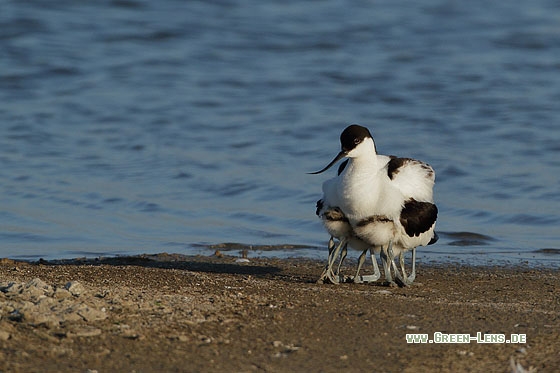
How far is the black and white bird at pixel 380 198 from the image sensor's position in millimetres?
6703

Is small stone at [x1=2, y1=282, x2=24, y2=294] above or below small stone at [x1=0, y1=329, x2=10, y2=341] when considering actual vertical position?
above

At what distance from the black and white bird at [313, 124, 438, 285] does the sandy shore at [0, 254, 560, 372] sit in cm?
37

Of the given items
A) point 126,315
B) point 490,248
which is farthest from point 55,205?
point 126,315

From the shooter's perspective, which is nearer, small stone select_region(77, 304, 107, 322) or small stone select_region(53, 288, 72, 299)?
small stone select_region(77, 304, 107, 322)

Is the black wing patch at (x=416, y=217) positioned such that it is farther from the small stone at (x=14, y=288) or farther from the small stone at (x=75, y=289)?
the small stone at (x=14, y=288)

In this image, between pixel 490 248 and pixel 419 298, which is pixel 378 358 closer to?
pixel 419 298

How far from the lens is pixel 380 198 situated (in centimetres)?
677

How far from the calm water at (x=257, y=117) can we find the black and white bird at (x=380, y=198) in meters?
1.67

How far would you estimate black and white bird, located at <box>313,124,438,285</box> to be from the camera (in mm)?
6703

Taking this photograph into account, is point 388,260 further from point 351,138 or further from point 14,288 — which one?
point 14,288

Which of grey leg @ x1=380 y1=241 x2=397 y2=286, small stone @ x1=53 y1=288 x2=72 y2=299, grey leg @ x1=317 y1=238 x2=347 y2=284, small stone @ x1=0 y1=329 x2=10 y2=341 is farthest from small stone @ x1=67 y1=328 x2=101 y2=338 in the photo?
grey leg @ x1=380 y1=241 x2=397 y2=286

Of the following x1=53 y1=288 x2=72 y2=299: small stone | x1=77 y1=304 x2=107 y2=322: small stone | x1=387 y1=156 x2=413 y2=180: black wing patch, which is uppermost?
x1=387 y1=156 x2=413 y2=180: black wing patch

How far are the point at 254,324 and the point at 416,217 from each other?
1990mm

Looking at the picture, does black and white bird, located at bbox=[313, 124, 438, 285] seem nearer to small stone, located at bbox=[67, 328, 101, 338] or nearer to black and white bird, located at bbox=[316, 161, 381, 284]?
black and white bird, located at bbox=[316, 161, 381, 284]
